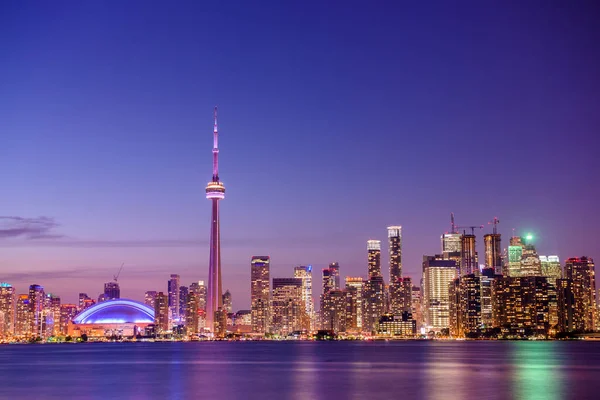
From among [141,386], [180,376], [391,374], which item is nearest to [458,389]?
[391,374]

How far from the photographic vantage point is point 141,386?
85188 mm

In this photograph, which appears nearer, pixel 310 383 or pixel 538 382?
pixel 538 382

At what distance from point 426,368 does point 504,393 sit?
1741 inches

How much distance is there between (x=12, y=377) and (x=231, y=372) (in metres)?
28.6

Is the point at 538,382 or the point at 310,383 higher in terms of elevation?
the point at 310,383

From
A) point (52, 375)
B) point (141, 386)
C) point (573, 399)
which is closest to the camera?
point (573, 399)

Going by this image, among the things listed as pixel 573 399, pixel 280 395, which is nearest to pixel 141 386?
pixel 280 395

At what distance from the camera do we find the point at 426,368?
118 m

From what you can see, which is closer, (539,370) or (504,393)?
(504,393)

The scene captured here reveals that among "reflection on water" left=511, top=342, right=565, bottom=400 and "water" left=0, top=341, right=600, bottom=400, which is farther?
"water" left=0, top=341, right=600, bottom=400

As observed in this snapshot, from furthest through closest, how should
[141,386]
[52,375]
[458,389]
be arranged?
[52,375], [141,386], [458,389]

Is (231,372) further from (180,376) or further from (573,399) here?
(573,399)

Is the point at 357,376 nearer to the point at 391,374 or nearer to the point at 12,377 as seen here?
the point at 391,374

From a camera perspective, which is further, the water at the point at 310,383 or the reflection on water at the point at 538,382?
the water at the point at 310,383
